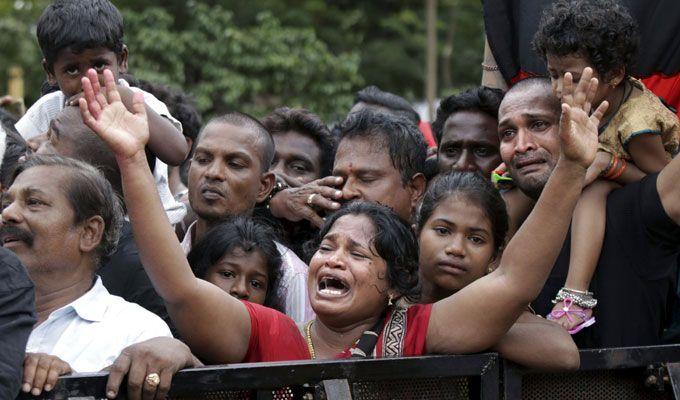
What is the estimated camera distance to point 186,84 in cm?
1861

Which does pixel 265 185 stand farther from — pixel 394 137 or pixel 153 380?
pixel 153 380

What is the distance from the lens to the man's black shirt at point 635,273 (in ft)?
12.2

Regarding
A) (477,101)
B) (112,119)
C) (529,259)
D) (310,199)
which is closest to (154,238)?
(112,119)

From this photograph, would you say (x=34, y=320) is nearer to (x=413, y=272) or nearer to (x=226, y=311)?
(x=226, y=311)

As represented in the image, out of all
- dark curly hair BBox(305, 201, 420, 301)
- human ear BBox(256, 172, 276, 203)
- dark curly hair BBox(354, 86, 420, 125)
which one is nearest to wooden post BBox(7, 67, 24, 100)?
dark curly hair BBox(354, 86, 420, 125)

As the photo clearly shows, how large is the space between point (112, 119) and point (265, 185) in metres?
1.86

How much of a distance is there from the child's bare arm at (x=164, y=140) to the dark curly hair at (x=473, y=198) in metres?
1.00

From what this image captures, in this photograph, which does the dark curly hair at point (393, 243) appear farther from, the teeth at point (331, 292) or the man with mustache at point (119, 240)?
the man with mustache at point (119, 240)

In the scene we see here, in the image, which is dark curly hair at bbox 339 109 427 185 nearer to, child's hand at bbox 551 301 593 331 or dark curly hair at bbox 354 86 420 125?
child's hand at bbox 551 301 593 331

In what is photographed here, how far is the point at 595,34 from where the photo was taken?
13.1 feet

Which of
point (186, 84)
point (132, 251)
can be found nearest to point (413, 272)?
point (132, 251)

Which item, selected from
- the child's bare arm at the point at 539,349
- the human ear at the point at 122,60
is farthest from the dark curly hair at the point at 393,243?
the human ear at the point at 122,60

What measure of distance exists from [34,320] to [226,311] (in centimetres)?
56

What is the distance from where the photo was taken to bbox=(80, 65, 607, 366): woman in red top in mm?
2992
